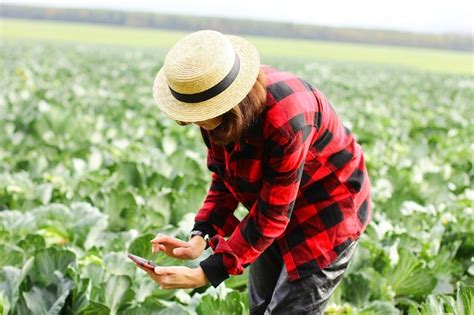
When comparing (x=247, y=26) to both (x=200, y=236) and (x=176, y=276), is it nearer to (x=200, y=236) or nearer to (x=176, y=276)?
(x=200, y=236)

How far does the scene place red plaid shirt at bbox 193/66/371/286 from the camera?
72.6 inches

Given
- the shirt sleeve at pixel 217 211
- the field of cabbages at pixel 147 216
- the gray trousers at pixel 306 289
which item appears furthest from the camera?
the field of cabbages at pixel 147 216

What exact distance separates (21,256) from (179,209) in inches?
38.3

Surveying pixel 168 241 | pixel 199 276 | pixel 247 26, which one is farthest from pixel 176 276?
pixel 247 26

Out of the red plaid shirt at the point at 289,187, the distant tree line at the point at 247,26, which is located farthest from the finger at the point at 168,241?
the distant tree line at the point at 247,26

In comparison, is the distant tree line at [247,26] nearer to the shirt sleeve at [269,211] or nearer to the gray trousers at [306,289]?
the gray trousers at [306,289]

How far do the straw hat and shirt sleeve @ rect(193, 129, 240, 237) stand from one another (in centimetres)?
46

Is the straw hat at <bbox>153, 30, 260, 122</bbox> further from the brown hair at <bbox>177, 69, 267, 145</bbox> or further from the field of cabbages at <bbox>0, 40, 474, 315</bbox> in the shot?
the field of cabbages at <bbox>0, 40, 474, 315</bbox>

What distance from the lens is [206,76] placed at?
1.75 metres

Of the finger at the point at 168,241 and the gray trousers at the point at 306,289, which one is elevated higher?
the finger at the point at 168,241

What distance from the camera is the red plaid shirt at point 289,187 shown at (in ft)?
A: 6.05

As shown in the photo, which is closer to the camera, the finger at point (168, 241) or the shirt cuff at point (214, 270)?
the shirt cuff at point (214, 270)

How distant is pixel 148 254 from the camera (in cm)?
272

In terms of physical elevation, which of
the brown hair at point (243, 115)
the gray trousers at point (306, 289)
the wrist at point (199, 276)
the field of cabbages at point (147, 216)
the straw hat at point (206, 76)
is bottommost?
the field of cabbages at point (147, 216)
